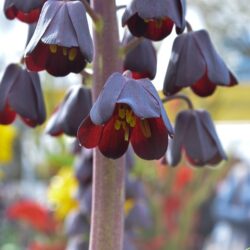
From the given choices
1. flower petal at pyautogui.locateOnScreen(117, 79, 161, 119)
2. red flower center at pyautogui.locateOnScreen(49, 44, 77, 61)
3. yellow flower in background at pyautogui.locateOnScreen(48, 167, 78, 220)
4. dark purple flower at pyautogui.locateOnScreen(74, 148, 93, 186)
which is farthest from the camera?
yellow flower in background at pyautogui.locateOnScreen(48, 167, 78, 220)

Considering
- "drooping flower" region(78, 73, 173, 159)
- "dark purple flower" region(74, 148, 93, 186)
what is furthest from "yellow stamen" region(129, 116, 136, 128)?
"dark purple flower" region(74, 148, 93, 186)

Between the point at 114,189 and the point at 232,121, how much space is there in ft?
14.9

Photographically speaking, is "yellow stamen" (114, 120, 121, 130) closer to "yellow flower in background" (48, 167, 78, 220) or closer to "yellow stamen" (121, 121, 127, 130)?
"yellow stamen" (121, 121, 127, 130)

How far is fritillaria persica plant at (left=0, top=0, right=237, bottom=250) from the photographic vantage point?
706mm

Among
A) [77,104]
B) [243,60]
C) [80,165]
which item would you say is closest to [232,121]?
[243,60]

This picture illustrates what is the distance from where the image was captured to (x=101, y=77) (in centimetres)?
80

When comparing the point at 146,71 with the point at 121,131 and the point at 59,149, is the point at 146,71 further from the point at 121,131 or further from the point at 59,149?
the point at 59,149

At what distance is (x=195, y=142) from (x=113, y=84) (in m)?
0.27

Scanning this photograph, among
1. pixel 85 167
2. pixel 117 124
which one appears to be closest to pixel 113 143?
pixel 117 124

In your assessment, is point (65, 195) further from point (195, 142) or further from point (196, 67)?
point (196, 67)

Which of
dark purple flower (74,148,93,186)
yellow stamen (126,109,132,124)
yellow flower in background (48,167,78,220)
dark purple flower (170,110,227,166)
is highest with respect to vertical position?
yellow stamen (126,109,132,124)

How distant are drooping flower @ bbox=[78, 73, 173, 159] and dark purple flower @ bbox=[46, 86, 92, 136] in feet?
0.53

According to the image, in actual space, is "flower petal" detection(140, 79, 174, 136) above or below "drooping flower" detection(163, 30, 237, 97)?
below

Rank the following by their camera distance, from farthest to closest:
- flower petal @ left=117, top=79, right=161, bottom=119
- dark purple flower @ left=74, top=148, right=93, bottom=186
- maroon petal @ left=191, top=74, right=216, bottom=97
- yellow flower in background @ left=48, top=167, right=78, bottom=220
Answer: yellow flower in background @ left=48, top=167, right=78, bottom=220
dark purple flower @ left=74, top=148, right=93, bottom=186
maroon petal @ left=191, top=74, right=216, bottom=97
flower petal @ left=117, top=79, right=161, bottom=119
